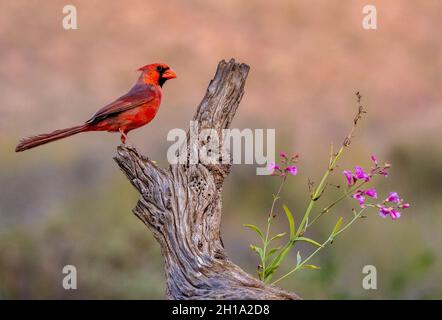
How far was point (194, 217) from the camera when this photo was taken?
8.51 ft

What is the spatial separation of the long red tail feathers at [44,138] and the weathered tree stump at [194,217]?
29cm

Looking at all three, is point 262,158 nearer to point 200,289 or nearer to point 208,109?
point 208,109

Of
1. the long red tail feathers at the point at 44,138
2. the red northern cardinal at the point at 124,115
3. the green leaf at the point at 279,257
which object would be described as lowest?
the green leaf at the point at 279,257

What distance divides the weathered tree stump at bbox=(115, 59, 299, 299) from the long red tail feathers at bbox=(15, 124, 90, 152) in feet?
0.94

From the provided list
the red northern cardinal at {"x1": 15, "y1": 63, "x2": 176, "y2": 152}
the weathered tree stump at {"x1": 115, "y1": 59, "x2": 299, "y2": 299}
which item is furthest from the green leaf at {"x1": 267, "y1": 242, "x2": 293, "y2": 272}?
the red northern cardinal at {"x1": 15, "y1": 63, "x2": 176, "y2": 152}

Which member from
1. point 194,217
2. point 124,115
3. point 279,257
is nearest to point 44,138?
point 124,115

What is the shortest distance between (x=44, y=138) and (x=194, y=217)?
2.26ft

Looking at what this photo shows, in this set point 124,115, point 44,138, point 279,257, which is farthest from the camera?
point 124,115

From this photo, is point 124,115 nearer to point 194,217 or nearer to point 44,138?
point 44,138

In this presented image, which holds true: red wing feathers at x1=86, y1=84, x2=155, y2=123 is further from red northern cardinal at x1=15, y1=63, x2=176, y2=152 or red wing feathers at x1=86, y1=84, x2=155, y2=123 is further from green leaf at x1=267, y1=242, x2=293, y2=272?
green leaf at x1=267, y1=242, x2=293, y2=272

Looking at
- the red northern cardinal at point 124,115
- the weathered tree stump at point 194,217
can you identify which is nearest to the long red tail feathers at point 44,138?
the red northern cardinal at point 124,115

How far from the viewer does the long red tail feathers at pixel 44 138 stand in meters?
2.75

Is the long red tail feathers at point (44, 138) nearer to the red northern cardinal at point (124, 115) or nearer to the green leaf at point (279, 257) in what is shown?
the red northern cardinal at point (124, 115)

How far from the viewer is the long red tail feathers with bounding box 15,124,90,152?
9.04 ft
